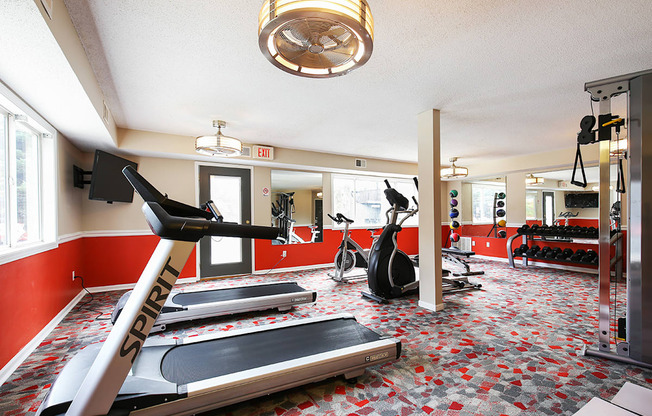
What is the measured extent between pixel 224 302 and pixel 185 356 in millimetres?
1307

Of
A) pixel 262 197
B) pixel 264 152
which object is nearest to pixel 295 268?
pixel 262 197

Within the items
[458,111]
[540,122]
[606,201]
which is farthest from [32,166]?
[540,122]

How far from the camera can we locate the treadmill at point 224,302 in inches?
121

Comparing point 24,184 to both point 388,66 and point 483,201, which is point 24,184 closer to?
point 388,66

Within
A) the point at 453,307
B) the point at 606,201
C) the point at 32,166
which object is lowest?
the point at 453,307

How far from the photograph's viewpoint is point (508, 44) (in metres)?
2.24

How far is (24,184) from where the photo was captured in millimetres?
2910

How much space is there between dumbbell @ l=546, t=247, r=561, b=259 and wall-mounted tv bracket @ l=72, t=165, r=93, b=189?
794cm

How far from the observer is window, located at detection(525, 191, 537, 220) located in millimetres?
6879

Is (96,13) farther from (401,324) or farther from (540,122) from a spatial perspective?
(540,122)

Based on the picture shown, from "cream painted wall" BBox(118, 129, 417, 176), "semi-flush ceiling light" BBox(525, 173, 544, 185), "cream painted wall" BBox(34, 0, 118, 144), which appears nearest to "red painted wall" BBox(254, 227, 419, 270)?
"cream painted wall" BBox(118, 129, 417, 176)

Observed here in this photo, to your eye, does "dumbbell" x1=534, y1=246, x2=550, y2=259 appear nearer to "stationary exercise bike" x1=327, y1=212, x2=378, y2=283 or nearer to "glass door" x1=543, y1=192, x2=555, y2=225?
"glass door" x1=543, y1=192, x2=555, y2=225

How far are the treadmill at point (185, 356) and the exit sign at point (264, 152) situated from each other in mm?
3422

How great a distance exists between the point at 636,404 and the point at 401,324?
171 centimetres
